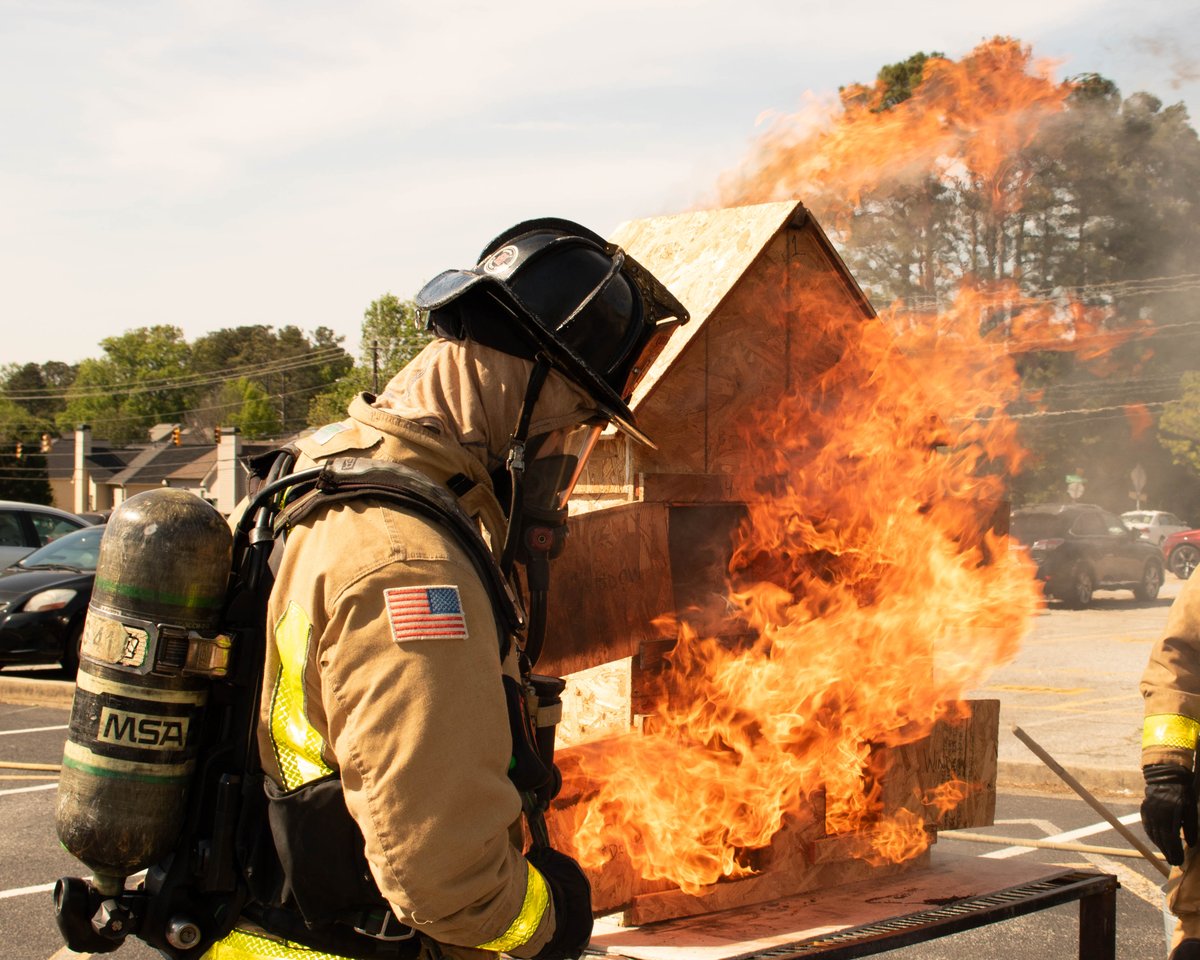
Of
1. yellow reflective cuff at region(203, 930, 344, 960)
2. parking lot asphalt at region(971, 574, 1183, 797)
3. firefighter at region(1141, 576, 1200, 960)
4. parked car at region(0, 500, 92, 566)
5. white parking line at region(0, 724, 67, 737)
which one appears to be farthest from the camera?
parked car at region(0, 500, 92, 566)

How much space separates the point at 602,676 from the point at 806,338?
4.41ft

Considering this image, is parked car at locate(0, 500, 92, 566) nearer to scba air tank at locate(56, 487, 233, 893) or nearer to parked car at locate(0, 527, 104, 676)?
parked car at locate(0, 527, 104, 676)

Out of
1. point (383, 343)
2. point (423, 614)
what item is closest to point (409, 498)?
point (423, 614)

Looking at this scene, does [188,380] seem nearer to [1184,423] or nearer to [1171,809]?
[1184,423]

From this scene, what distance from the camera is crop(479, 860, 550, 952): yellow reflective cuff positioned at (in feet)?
6.32

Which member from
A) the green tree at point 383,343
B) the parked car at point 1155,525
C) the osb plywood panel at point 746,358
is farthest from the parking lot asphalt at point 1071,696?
the green tree at point 383,343

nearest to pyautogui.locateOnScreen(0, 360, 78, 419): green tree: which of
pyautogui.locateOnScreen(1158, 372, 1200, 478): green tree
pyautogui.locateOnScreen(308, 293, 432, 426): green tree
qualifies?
pyautogui.locateOnScreen(308, 293, 432, 426): green tree

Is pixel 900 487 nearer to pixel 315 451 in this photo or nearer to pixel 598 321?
pixel 598 321

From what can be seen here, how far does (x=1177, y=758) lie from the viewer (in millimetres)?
3768

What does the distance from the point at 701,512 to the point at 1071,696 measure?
31.5 feet

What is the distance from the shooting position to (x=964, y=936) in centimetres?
550

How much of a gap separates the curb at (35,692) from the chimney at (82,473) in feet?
210

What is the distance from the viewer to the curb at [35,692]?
34.7 ft

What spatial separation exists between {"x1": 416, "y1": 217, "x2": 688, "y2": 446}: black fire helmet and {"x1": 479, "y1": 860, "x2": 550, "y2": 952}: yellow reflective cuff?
0.95 metres
